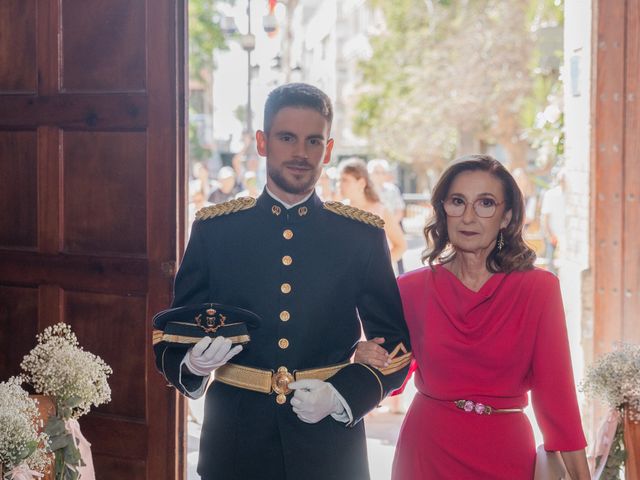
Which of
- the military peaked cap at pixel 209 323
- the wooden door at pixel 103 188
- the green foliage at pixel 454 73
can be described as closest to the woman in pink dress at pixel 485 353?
the military peaked cap at pixel 209 323

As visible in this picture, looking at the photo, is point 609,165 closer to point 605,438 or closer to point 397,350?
point 605,438

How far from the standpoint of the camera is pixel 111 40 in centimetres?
397

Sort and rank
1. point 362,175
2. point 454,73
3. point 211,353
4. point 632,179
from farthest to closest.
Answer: point 454,73 → point 362,175 → point 632,179 → point 211,353

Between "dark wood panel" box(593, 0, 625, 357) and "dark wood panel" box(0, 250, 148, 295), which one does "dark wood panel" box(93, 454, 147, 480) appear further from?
"dark wood panel" box(593, 0, 625, 357)

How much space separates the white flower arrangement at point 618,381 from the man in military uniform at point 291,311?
839 mm

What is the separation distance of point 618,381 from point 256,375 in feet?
4.23

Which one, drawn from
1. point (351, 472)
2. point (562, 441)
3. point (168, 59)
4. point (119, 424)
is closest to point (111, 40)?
point (168, 59)

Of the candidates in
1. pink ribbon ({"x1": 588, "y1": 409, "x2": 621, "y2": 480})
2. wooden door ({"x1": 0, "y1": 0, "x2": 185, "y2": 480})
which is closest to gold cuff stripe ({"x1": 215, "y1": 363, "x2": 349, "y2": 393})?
pink ribbon ({"x1": 588, "y1": 409, "x2": 621, "y2": 480})

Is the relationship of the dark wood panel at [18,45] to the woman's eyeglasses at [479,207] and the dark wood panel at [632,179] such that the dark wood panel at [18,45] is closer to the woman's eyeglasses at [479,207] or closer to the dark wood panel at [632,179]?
the woman's eyeglasses at [479,207]

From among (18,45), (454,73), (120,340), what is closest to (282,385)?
(120,340)

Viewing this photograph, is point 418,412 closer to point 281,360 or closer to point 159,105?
point 281,360

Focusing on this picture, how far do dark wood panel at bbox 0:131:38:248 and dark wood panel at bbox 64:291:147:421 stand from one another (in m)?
0.43

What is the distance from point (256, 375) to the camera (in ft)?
8.55

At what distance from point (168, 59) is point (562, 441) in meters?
2.24
